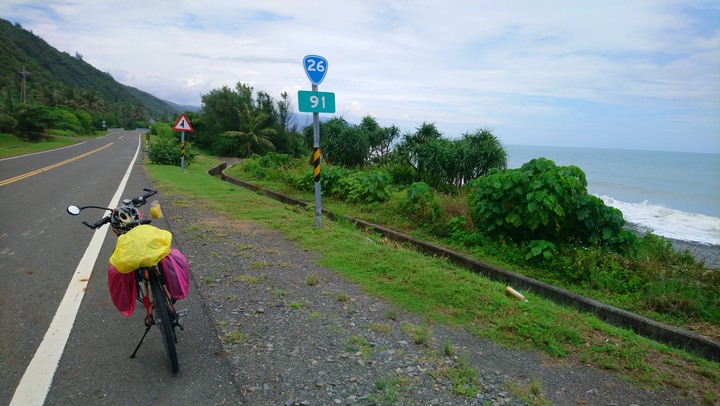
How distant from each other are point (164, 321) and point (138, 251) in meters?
0.56

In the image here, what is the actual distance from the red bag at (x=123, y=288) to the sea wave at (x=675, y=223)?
1555cm

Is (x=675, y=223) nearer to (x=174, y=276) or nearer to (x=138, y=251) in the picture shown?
(x=174, y=276)

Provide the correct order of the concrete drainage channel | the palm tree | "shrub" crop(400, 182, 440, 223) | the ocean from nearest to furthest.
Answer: the concrete drainage channel
"shrub" crop(400, 182, 440, 223)
the ocean
the palm tree

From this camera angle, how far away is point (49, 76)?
298 feet

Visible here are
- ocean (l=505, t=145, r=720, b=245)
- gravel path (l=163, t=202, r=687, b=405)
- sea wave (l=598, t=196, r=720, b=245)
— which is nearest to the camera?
gravel path (l=163, t=202, r=687, b=405)

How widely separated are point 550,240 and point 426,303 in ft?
10.3

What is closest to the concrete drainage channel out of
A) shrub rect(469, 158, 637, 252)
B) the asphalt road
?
shrub rect(469, 158, 637, 252)

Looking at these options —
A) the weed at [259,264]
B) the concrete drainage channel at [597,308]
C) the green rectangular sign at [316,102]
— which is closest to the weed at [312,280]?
the weed at [259,264]

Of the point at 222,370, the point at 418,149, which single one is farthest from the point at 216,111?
the point at 222,370

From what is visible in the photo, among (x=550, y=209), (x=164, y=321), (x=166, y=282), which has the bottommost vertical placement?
(x=164, y=321)

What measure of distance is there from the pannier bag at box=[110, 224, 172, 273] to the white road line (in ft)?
3.08

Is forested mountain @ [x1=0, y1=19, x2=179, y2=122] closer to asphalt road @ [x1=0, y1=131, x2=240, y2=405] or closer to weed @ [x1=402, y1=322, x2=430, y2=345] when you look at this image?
asphalt road @ [x1=0, y1=131, x2=240, y2=405]

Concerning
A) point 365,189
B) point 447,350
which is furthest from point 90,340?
point 365,189

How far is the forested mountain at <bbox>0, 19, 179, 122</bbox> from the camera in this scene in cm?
6962
